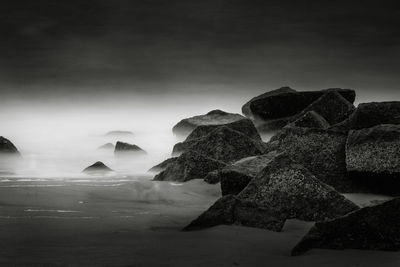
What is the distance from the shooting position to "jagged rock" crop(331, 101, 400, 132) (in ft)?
20.6

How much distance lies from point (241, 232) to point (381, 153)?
2.12 metres

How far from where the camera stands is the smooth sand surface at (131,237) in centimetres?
295

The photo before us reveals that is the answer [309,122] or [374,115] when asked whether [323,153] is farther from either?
[309,122]

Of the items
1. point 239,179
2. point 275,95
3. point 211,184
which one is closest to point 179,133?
point 275,95

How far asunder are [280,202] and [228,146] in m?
2.77

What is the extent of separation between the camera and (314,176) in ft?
15.0

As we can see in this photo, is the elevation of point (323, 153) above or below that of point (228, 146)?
below

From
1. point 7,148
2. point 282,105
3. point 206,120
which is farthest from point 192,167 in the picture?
point 7,148

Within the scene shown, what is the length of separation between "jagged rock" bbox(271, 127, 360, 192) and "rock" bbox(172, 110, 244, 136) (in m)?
5.09

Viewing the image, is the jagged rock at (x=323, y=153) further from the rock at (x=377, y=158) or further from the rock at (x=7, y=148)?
the rock at (x=7, y=148)

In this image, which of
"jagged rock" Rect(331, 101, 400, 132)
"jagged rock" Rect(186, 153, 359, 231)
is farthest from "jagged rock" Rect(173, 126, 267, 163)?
"jagged rock" Rect(186, 153, 359, 231)

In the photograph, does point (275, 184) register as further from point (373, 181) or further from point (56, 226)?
point (56, 226)

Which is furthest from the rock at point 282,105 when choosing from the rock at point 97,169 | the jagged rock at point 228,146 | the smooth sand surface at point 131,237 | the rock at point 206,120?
the smooth sand surface at point 131,237

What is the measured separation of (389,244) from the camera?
10.2 ft
